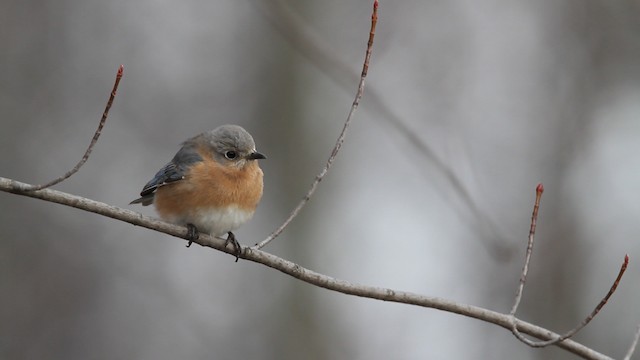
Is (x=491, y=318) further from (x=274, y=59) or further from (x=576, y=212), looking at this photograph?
(x=274, y=59)

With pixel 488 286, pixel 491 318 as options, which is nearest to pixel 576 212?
pixel 488 286

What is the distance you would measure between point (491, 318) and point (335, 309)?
5.55 metres

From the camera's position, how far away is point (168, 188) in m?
4.70

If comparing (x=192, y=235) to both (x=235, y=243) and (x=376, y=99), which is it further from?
(x=376, y=99)

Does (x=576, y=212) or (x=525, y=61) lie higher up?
(x=525, y=61)

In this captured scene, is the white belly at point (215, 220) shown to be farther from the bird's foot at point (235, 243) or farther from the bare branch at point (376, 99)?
the bare branch at point (376, 99)

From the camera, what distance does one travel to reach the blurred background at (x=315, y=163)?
8.41 meters

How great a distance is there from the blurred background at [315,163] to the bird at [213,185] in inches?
139

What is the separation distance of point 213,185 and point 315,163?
4.99 metres

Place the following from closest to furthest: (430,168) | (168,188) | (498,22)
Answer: (168,188)
(430,168)
(498,22)

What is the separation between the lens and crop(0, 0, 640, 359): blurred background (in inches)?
331

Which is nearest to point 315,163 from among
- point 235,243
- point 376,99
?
point 376,99

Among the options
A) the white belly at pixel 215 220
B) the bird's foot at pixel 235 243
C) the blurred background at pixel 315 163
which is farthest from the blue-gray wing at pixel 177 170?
the blurred background at pixel 315 163

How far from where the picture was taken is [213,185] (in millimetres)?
4586
